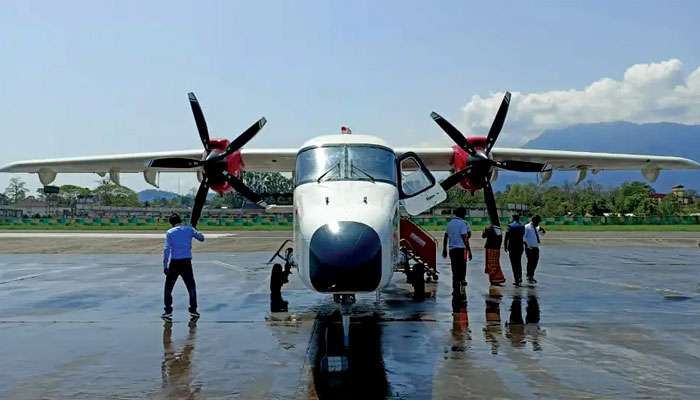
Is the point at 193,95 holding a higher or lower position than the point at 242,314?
higher

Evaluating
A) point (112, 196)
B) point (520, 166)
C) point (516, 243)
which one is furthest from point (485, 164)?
point (112, 196)

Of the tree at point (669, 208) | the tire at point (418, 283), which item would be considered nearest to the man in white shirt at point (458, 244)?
the tire at point (418, 283)

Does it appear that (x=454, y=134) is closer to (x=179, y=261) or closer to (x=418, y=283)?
(x=418, y=283)

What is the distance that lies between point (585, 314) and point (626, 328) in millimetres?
1458

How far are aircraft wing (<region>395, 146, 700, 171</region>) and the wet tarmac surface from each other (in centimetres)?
381

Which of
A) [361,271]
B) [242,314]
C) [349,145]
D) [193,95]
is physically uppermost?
[193,95]

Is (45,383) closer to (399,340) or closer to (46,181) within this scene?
(399,340)

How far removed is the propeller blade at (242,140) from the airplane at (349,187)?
0.02 meters

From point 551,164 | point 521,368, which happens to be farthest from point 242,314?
point 551,164

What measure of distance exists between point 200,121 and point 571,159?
1041 centimetres

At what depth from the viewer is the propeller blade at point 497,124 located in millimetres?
16672

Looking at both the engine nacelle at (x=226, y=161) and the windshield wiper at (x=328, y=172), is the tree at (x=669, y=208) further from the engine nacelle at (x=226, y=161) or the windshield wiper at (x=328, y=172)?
the windshield wiper at (x=328, y=172)

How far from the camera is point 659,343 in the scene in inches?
354

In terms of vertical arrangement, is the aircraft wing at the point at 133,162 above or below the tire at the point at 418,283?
above
